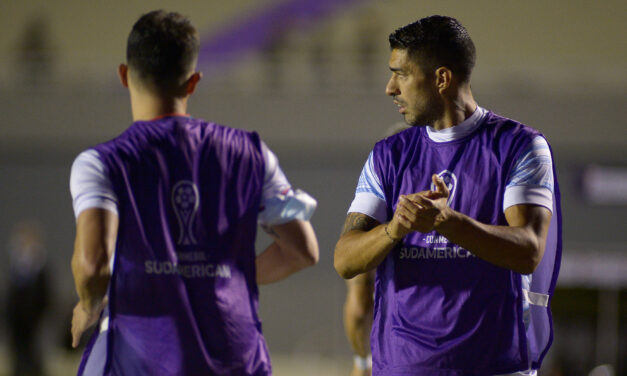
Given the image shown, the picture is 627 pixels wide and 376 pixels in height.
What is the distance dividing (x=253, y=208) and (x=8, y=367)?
11.0 meters

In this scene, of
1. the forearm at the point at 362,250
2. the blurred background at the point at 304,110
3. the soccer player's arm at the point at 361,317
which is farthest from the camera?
the blurred background at the point at 304,110

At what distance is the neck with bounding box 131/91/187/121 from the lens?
2709mm

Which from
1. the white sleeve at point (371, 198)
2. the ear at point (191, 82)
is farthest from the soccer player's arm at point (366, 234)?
the ear at point (191, 82)

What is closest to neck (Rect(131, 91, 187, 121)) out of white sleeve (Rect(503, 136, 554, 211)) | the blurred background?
white sleeve (Rect(503, 136, 554, 211))

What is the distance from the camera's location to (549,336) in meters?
2.72

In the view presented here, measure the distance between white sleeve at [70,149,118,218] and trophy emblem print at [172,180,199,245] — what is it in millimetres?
202

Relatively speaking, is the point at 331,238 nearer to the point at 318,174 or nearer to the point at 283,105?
the point at 318,174

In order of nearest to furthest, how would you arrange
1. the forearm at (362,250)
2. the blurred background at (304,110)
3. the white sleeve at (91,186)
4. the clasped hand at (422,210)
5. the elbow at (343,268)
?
the clasped hand at (422,210)
the white sleeve at (91,186)
the forearm at (362,250)
the elbow at (343,268)
the blurred background at (304,110)

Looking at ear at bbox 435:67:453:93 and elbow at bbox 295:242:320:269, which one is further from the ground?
ear at bbox 435:67:453:93

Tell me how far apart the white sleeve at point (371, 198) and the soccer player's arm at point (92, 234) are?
843 millimetres

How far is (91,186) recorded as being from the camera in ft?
8.15

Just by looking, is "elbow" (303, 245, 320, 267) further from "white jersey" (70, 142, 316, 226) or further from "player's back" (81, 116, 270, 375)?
"player's back" (81, 116, 270, 375)

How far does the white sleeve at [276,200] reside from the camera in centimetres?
281

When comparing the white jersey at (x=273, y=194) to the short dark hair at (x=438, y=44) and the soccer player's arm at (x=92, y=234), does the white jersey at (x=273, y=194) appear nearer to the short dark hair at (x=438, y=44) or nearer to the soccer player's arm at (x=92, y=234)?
the soccer player's arm at (x=92, y=234)
